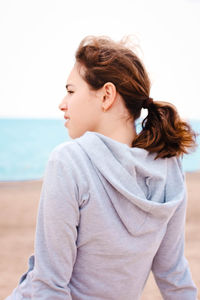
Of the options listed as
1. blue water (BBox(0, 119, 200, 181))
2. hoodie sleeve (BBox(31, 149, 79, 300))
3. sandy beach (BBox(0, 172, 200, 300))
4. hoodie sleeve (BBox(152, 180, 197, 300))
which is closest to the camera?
hoodie sleeve (BBox(31, 149, 79, 300))

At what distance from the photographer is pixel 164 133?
118 centimetres

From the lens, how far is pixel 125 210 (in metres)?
1.00

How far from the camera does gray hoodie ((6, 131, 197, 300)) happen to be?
0.93 meters

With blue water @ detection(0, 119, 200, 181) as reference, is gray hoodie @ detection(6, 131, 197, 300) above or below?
A: above

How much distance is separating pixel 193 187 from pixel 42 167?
12187mm

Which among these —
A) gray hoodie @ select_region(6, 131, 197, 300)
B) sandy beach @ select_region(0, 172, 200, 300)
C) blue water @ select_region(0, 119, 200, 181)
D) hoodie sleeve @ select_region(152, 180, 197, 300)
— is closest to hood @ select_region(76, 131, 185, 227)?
gray hoodie @ select_region(6, 131, 197, 300)

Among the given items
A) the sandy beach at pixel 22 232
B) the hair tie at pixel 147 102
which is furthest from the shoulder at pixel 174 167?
the sandy beach at pixel 22 232

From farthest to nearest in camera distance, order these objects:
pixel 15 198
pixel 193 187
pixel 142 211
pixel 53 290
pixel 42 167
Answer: pixel 42 167, pixel 193 187, pixel 15 198, pixel 142 211, pixel 53 290

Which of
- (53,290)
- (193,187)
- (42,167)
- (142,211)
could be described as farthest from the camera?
(42,167)

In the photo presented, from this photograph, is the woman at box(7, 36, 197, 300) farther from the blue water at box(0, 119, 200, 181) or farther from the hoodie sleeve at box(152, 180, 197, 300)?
the blue water at box(0, 119, 200, 181)

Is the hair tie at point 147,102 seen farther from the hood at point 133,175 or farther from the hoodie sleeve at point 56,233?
the hoodie sleeve at point 56,233

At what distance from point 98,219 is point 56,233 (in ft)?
0.38

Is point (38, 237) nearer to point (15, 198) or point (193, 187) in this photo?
point (15, 198)

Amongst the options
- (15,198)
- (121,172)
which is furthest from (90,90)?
(15,198)
